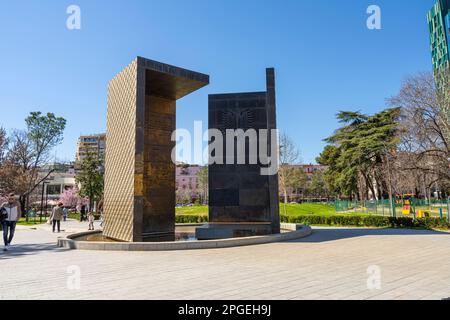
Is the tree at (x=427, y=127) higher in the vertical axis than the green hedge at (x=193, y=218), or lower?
higher

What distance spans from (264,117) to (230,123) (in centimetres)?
187

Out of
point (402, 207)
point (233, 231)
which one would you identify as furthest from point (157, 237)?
point (402, 207)

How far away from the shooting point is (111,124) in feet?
46.3

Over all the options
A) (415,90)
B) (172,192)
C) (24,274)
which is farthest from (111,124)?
(415,90)

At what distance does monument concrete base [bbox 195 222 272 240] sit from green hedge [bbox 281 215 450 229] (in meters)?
8.89

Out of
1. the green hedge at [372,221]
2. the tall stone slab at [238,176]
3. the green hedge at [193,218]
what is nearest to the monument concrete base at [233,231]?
the tall stone slab at [238,176]

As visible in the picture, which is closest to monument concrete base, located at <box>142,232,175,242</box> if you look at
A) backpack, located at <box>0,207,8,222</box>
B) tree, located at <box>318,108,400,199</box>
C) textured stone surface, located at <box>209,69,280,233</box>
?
textured stone surface, located at <box>209,69,280,233</box>

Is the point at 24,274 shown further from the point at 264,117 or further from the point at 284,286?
the point at 264,117

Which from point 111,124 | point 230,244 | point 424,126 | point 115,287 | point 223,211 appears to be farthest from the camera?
point 424,126

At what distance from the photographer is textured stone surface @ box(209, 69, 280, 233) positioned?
15.7m

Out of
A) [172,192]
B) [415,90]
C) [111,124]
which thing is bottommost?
[172,192]

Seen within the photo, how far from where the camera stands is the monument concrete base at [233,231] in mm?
13172

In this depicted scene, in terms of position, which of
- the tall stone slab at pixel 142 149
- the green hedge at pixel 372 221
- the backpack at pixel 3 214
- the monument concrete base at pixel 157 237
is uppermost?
the tall stone slab at pixel 142 149

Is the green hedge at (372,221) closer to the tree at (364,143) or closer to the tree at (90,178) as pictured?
the tree at (364,143)
